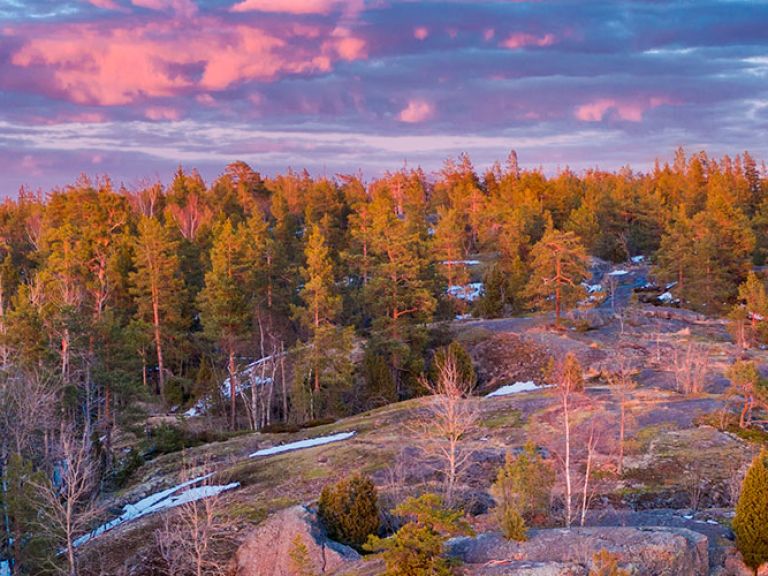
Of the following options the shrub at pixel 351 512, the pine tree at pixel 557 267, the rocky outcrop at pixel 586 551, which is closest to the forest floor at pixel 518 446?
the rocky outcrop at pixel 586 551

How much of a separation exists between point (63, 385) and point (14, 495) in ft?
28.6

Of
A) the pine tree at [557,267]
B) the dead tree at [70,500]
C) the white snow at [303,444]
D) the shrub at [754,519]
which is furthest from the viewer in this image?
the pine tree at [557,267]

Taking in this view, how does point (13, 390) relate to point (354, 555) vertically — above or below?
above

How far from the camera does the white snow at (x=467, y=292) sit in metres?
71.8

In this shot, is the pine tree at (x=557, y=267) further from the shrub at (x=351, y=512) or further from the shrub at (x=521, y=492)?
the shrub at (x=351, y=512)

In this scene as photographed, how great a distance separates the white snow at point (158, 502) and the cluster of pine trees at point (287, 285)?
5797 mm

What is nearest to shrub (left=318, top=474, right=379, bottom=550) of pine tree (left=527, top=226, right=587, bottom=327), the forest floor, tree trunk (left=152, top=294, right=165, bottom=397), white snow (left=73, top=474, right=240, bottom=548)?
the forest floor

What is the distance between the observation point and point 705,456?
25031mm

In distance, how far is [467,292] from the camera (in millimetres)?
72812

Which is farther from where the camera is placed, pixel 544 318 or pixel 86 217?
pixel 86 217

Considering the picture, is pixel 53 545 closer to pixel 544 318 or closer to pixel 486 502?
pixel 486 502

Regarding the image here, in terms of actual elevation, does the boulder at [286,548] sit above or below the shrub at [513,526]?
below

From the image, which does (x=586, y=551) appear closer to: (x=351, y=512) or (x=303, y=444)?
(x=351, y=512)

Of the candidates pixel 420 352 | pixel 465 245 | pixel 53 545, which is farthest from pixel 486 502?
pixel 465 245
